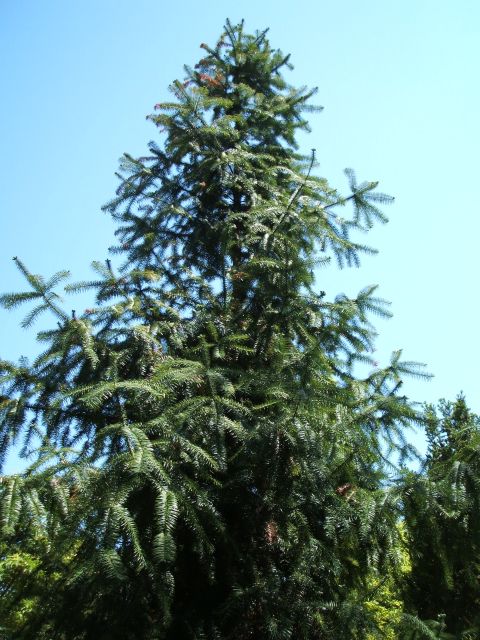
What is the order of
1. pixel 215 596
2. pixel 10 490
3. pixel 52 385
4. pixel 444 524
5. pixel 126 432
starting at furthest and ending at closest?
1. pixel 52 385
2. pixel 215 596
3. pixel 444 524
4. pixel 126 432
5. pixel 10 490

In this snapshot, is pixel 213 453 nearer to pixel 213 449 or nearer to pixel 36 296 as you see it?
pixel 213 449

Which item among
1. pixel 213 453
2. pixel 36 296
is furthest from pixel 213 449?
pixel 36 296

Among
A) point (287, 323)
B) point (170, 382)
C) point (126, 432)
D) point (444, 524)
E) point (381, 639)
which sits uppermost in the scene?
point (287, 323)

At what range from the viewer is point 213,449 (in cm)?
390

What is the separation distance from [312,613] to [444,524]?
1.11 meters

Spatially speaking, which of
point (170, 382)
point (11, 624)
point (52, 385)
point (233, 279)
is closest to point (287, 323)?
point (233, 279)

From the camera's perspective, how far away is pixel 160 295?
586cm

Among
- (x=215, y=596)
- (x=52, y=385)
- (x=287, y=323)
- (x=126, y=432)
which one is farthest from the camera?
(x=287, y=323)

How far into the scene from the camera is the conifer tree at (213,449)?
3.42 metres

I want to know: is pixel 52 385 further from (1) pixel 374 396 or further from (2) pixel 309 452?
(1) pixel 374 396

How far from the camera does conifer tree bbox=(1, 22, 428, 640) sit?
135 inches

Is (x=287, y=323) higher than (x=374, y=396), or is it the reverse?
(x=287, y=323)

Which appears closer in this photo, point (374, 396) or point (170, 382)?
point (170, 382)

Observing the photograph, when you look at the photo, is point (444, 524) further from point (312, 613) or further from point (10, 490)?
point (10, 490)
